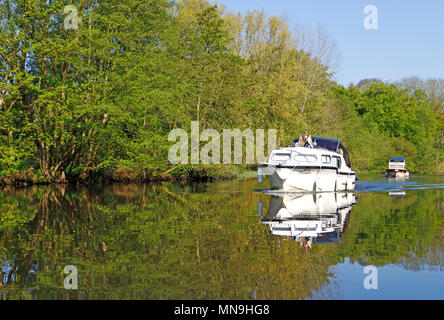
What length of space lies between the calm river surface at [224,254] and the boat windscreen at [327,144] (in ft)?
47.5

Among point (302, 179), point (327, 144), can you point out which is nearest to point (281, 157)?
point (302, 179)

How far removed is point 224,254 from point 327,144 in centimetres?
2376

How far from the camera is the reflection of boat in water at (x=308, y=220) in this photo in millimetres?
12180

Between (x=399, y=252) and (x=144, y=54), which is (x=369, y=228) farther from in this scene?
(x=144, y=54)

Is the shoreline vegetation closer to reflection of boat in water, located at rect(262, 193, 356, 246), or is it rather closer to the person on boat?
the person on boat

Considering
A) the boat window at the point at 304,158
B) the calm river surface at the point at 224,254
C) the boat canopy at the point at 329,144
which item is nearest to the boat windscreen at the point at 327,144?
the boat canopy at the point at 329,144

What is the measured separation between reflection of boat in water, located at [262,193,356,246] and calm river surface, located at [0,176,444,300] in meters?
0.03

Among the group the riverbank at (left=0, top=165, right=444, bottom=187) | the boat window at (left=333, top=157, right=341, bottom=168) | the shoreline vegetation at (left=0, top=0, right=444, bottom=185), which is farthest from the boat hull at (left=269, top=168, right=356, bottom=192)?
the riverbank at (left=0, top=165, right=444, bottom=187)

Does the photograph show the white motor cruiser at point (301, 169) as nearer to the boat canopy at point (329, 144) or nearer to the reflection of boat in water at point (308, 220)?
the boat canopy at point (329, 144)

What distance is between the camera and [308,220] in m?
15.1

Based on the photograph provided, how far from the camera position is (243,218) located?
15.9 m

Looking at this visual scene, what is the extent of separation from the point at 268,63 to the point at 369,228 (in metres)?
47.7

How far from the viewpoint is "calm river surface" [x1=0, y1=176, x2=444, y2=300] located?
7215 mm
